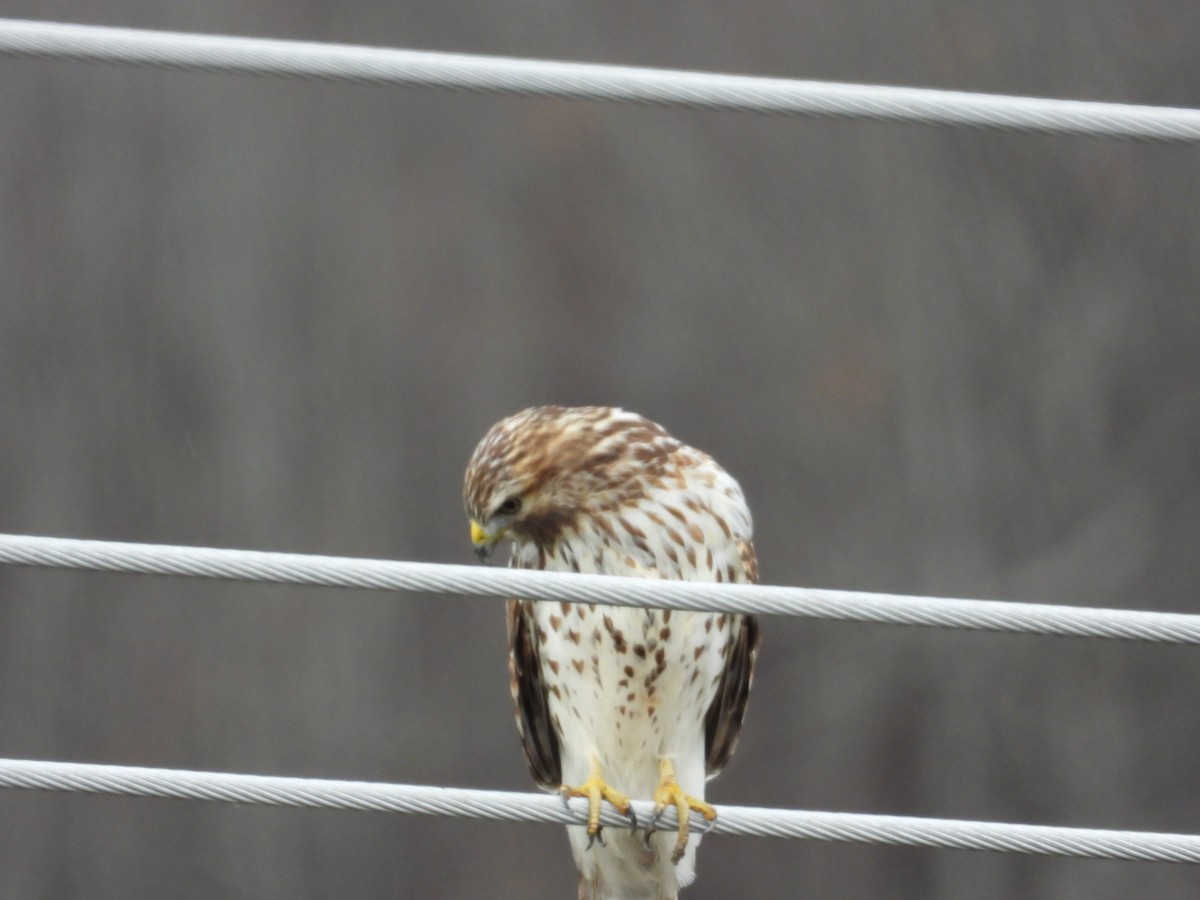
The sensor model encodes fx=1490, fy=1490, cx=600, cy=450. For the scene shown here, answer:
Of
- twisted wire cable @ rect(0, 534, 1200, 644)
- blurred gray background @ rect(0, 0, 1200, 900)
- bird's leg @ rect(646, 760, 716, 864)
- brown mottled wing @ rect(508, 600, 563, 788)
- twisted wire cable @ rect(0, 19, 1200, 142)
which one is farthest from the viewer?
blurred gray background @ rect(0, 0, 1200, 900)

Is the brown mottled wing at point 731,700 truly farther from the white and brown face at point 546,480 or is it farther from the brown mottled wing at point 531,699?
the white and brown face at point 546,480

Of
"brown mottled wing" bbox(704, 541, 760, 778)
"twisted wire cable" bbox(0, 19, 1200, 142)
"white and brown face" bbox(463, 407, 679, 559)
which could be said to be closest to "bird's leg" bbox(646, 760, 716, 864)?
"brown mottled wing" bbox(704, 541, 760, 778)

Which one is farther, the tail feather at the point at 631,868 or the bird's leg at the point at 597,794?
the tail feather at the point at 631,868

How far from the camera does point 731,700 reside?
305cm

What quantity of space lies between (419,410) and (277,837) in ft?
5.24

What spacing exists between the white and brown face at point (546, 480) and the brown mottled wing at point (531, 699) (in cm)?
20

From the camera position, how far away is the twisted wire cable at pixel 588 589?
1537 mm

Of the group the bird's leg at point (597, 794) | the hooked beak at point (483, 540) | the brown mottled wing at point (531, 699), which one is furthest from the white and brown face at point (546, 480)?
the bird's leg at point (597, 794)

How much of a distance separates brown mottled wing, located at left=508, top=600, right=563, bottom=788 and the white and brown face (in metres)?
0.20

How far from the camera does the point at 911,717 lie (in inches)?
202

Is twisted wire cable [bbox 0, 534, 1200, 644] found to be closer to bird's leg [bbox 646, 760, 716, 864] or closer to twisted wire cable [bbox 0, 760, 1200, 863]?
twisted wire cable [bbox 0, 760, 1200, 863]

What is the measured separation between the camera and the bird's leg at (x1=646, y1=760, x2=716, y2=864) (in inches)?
102

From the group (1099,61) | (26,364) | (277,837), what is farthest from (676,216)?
(277,837)

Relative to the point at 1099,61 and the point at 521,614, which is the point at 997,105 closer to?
the point at 521,614
